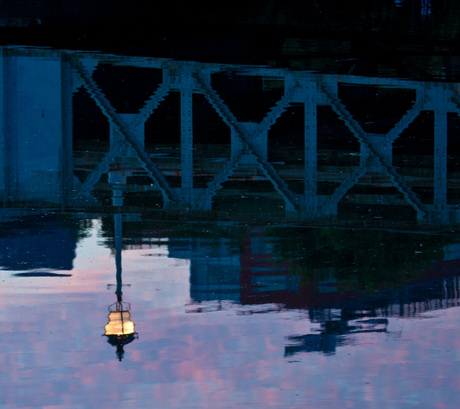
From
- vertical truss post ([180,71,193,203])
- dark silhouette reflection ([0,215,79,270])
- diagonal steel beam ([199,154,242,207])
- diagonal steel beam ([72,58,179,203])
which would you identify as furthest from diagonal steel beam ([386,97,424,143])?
dark silhouette reflection ([0,215,79,270])

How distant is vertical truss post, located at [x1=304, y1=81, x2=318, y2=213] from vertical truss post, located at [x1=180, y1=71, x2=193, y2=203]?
177 centimetres

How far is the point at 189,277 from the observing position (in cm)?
1184

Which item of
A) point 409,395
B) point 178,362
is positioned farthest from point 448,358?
point 178,362

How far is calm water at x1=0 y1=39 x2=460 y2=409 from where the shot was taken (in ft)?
24.9

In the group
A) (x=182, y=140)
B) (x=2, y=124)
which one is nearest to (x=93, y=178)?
(x=182, y=140)

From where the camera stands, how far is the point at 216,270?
40.7ft

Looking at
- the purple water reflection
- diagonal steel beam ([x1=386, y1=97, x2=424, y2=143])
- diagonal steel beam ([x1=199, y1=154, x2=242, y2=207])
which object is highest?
diagonal steel beam ([x1=386, y1=97, x2=424, y2=143])

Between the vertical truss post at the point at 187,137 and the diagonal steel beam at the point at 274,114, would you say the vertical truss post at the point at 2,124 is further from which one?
the diagonal steel beam at the point at 274,114

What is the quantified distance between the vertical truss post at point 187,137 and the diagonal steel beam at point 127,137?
273 millimetres

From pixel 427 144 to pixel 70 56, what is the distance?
14767 millimetres

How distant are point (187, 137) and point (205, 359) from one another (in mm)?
10843

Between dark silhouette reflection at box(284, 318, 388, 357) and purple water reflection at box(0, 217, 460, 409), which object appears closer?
purple water reflection at box(0, 217, 460, 409)

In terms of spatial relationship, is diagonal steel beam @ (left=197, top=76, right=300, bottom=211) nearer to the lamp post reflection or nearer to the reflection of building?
the reflection of building

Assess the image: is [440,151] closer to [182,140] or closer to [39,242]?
[182,140]
